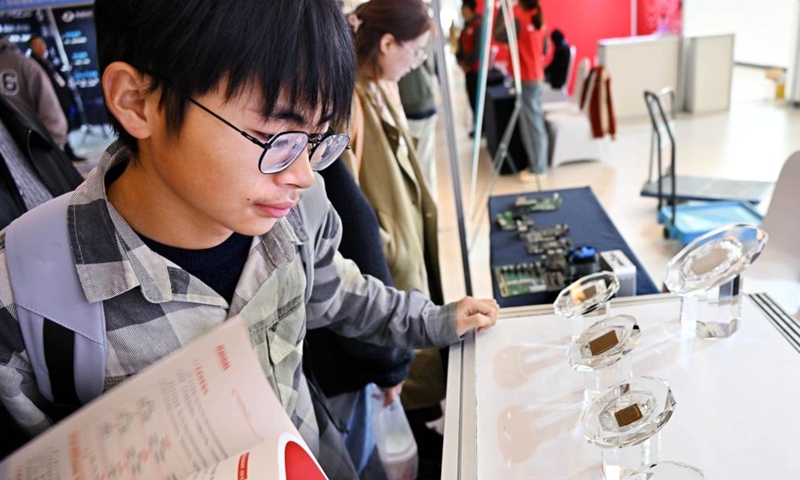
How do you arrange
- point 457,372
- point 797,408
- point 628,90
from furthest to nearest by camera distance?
point 628,90 < point 457,372 < point 797,408

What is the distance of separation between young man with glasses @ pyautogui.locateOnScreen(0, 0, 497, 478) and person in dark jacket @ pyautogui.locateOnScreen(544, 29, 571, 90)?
5.50 m

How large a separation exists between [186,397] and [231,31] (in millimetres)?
365

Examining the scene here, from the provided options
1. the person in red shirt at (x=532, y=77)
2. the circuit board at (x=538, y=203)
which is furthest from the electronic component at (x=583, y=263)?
the person in red shirt at (x=532, y=77)

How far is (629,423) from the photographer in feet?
2.23

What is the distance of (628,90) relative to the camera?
21.8 feet

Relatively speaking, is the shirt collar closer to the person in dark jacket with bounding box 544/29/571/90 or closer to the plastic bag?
the plastic bag

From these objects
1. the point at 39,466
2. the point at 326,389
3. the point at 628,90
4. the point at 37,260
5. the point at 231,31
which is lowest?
the point at 628,90

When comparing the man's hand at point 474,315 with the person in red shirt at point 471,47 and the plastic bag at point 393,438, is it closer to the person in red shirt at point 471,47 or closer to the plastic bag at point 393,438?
the plastic bag at point 393,438

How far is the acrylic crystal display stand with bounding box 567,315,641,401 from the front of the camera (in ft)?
2.72

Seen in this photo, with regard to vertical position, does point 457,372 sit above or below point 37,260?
below

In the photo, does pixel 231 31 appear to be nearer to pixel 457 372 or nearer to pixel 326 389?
pixel 457 372

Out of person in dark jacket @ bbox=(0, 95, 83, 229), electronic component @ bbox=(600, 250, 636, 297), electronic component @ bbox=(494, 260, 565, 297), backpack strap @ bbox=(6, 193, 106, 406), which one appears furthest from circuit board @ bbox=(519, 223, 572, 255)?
backpack strap @ bbox=(6, 193, 106, 406)

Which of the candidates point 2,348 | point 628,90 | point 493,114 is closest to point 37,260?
point 2,348

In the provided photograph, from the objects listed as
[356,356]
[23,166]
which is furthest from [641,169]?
[23,166]
